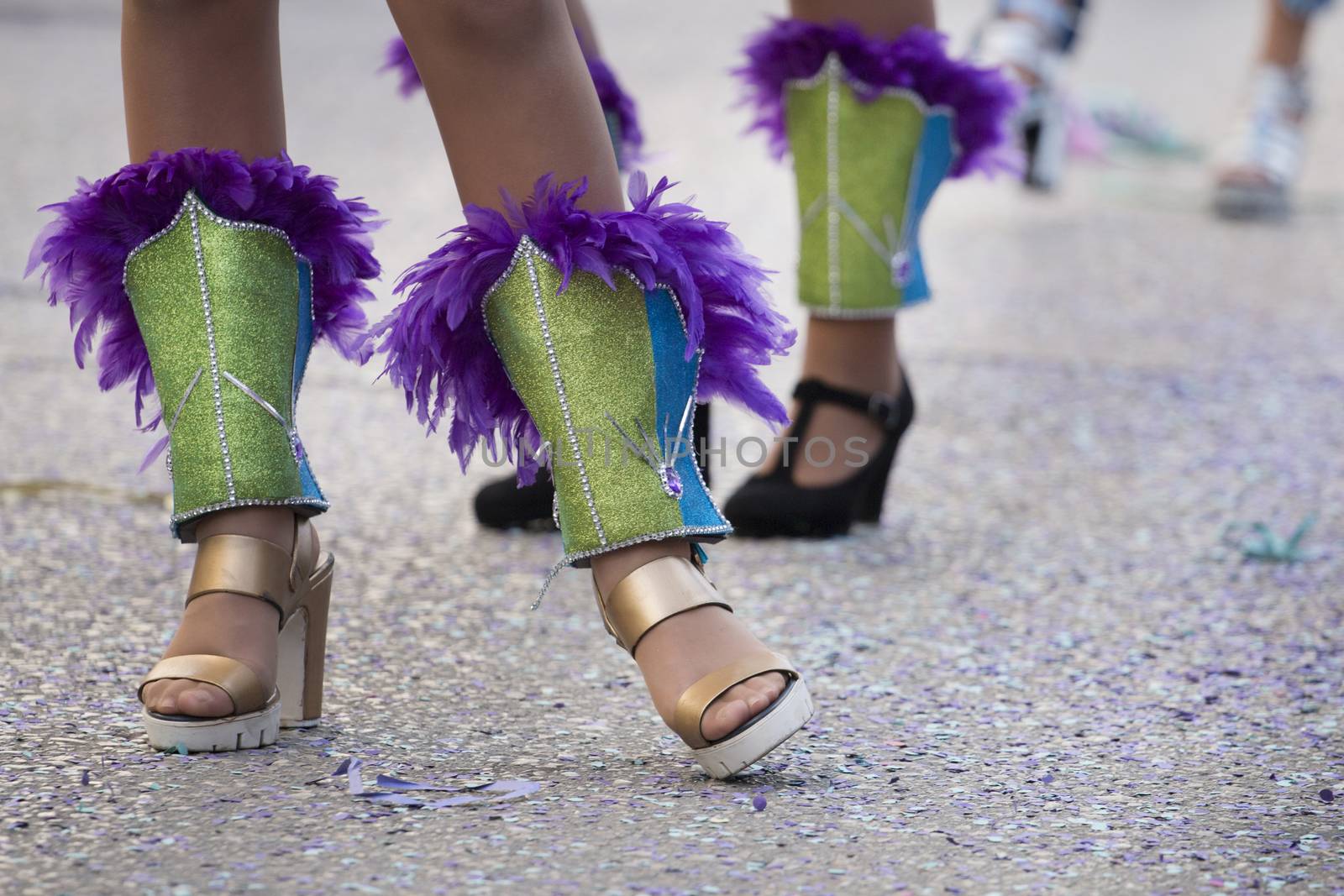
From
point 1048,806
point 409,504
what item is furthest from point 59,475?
point 1048,806

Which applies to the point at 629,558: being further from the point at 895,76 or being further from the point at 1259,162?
the point at 1259,162

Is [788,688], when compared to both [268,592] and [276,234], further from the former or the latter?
[276,234]

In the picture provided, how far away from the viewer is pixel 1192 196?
4.15m

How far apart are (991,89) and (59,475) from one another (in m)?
1.13

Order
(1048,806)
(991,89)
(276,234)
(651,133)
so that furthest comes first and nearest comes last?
(651,133) → (991,89) → (276,234) → (1048,806)

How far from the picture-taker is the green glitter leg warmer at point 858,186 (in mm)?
1729

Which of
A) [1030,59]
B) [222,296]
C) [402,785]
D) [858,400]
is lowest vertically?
[402,785]

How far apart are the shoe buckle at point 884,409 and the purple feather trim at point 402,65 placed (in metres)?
0.61

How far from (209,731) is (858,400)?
34.1 inches

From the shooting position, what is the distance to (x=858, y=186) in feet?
5.74

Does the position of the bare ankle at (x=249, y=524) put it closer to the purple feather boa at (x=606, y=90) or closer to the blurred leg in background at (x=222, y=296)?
the blurred leg in background at (x=222, y=296)

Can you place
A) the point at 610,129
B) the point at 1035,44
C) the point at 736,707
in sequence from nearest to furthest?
the point at 736,707
the point at 610,129
the point at 1035,44

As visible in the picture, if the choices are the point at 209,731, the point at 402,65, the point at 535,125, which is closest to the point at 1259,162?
the point at 402,65

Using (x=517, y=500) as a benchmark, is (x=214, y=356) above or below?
above
